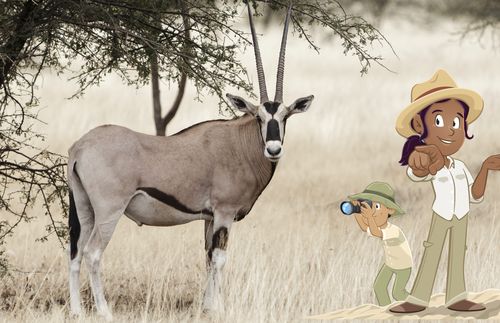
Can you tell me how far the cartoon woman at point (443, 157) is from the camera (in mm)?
8352

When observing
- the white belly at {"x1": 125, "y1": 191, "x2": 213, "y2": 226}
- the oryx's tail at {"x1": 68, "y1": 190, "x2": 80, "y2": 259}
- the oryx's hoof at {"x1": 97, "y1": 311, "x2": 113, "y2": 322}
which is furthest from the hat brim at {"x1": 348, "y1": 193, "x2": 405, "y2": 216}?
the oryx's tail at {"x1": 68, "y1": 190, "x2": 80, "y2": 259}

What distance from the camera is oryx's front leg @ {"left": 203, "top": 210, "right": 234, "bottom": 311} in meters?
9.50

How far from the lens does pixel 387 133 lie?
25578 millimetres

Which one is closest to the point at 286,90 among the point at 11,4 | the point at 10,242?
the point at 10,242

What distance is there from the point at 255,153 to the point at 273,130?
733 millimetres

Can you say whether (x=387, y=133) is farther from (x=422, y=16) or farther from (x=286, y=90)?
(x=422, y=16)

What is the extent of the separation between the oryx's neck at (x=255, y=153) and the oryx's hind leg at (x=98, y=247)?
127cm

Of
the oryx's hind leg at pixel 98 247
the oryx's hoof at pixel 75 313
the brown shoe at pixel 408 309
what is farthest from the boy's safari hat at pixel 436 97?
the oryx's hoof at pixel 75 313

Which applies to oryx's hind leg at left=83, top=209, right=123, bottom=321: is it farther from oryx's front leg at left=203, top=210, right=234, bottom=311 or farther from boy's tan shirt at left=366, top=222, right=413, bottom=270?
boy's tan shirt at left=366, top=222, right=413, bottom=270

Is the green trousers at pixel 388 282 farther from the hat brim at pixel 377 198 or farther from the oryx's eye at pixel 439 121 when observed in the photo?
the oryx's eye at pixel 439 121

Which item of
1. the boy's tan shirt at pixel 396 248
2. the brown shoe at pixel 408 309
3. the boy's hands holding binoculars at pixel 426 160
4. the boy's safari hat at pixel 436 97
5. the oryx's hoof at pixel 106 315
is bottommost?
the oryx's hoof at pixel 106 315

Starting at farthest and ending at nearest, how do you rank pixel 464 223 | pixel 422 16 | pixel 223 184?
pixel 422 16, pixel 223 184, pixel 464 223

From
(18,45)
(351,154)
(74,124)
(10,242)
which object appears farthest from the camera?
(74,124)

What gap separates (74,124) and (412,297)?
1728 centimetres
